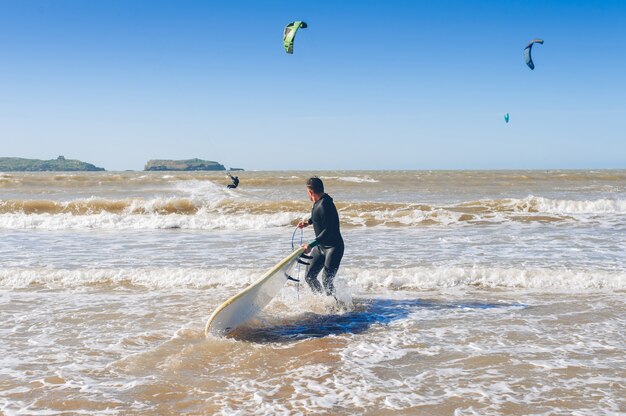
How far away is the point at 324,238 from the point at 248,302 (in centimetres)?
131

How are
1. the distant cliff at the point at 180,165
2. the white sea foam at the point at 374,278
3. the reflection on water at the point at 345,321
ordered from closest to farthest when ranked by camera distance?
the reflection on water at the point at 345,321
the white sea foam at the point at 374,278
the distant cliff at the point at 180,165

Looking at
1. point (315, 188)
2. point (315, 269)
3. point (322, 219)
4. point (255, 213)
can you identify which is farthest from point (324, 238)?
point (255, 213)

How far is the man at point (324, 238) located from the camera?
701cm

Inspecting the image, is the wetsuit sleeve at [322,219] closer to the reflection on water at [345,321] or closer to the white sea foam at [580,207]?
the reflection on water at [345,321]

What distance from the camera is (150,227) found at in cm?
1794

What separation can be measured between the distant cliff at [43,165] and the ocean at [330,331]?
145 meters

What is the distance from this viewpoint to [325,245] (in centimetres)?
710

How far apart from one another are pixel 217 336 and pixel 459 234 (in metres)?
10.3

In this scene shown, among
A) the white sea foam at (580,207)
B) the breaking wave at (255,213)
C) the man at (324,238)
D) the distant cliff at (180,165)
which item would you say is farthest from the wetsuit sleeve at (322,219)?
the distant cliff at (180,165)

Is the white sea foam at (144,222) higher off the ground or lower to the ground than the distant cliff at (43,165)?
lower

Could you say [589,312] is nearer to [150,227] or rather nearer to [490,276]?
[490,276]

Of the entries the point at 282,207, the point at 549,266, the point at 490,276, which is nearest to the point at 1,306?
the point at 490,276

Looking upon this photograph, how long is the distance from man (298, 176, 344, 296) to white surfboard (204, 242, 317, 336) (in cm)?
20

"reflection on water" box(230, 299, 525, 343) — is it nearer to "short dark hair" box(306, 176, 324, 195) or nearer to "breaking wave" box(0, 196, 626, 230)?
"short dark hair" box(306, 176, 324, 195)
